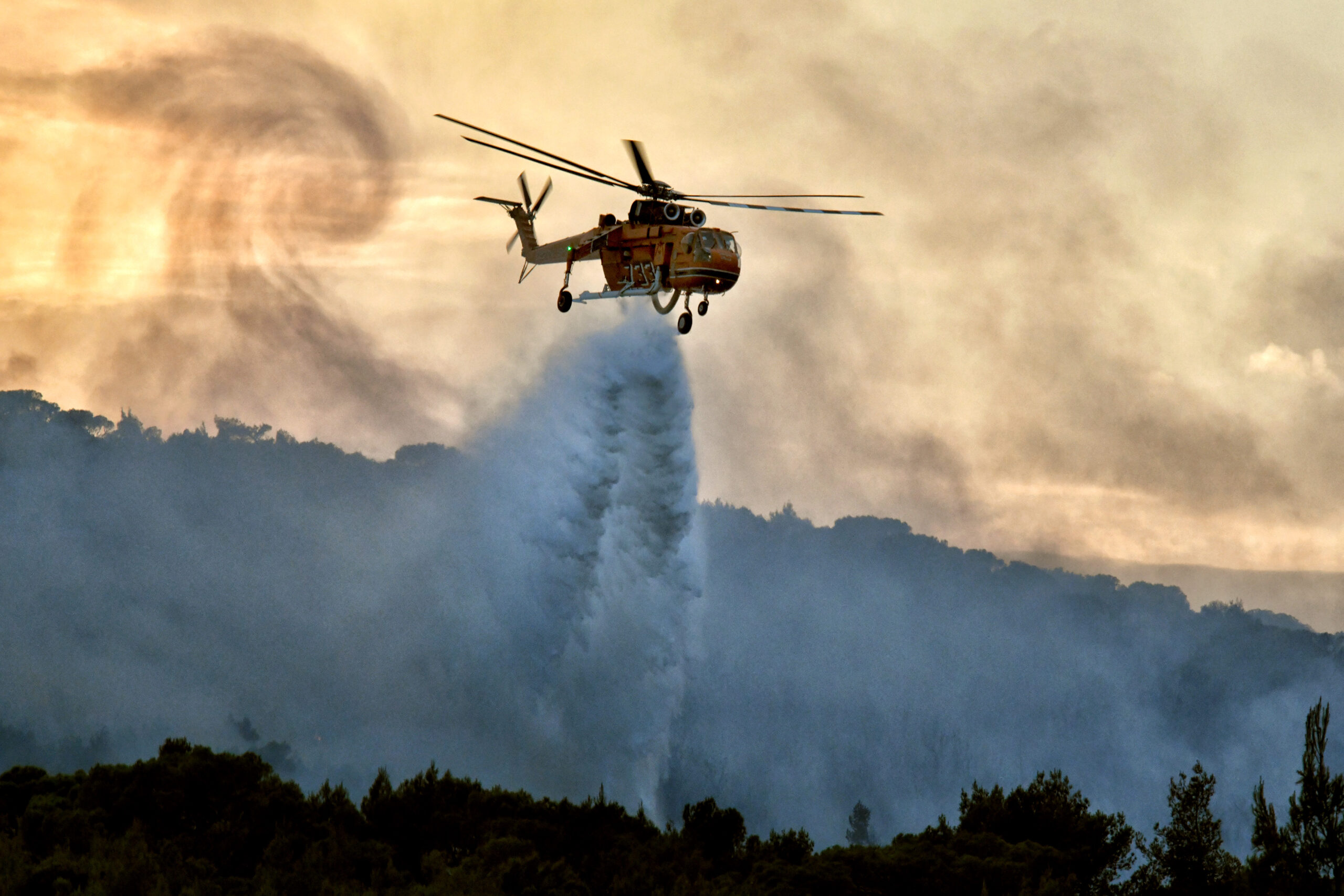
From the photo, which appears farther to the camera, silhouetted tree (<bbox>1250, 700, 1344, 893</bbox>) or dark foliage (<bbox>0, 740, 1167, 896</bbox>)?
dark foliage (<bbox>0, 740, 1167, 896</bbox>)

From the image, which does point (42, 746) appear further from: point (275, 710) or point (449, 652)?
point (449, 652)

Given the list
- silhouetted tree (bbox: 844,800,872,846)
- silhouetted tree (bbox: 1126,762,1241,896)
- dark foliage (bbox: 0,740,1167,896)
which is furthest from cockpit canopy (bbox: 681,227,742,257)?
silhouetted tree (bbox: 844,800,872,846)

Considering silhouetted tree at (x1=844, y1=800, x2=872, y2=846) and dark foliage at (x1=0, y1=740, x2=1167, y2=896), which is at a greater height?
silhouetted tree at (x1=844, y1=800, x2=872, y2=846)

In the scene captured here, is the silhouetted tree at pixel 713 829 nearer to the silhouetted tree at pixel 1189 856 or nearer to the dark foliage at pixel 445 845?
the dark foliage at pixel 445 845

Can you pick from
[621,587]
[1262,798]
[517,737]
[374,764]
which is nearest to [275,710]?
[374,764]

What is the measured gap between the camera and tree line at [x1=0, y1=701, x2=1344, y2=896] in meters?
39.1

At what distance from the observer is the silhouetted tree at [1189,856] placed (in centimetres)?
4991

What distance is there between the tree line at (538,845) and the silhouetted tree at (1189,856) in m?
0.09

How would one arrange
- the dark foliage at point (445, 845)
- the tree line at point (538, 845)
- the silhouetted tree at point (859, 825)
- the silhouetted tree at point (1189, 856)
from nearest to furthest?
1. the tree line at point (538, 845)
2. the dark foliage at point (445, 845)
3. the silhouetted tree at point (1189, 856)
4. the silhouetted tree at point (859, 825)

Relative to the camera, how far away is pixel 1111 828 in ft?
179

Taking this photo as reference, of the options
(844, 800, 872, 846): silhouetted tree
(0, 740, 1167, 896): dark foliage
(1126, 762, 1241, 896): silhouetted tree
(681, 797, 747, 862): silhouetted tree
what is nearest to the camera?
(0, 740, 1167, 896): dark foliage

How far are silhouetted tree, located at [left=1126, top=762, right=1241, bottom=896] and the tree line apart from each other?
0.09m

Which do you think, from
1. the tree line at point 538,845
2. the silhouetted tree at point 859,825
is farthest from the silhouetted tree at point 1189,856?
the silhouetted tree at point 859,825

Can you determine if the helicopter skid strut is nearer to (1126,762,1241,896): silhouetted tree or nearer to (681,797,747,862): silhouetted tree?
(681,797,747,862): silhouetted tree
